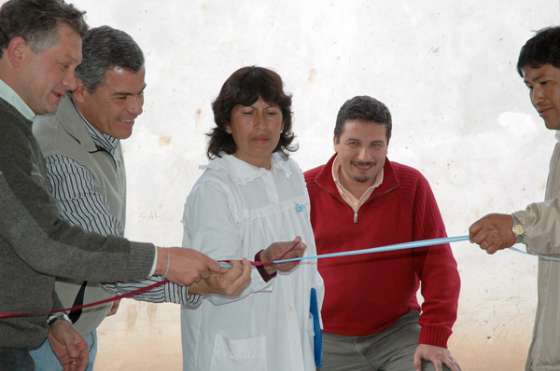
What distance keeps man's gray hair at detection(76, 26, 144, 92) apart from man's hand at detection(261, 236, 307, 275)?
0.71 meters

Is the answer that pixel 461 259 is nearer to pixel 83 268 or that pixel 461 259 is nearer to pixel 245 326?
pixel 245 326

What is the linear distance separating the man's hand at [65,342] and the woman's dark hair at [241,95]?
34.2 inches

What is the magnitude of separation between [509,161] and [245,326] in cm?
313

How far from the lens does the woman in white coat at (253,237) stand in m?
2.37

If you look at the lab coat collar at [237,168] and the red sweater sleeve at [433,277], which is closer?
the lab coat collar at [237,168]

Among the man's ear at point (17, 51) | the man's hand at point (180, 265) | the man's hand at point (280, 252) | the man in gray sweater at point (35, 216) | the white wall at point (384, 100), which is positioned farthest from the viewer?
the white wall at point (384, 100)

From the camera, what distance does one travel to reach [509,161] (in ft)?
16.3

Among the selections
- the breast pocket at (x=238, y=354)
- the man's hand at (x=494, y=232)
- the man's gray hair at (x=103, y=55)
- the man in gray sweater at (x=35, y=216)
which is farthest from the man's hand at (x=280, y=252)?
the man's gray hair at (x=103, y=55)

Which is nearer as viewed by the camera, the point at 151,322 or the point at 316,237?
the point at 316,237

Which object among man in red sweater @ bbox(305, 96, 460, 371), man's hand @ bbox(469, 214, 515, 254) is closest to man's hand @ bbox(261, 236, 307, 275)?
man's hand @ bbox(469, 214, 515, 254)

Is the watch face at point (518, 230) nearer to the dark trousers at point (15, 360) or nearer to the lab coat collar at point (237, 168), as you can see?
the lab coat collar at point (237, 168)

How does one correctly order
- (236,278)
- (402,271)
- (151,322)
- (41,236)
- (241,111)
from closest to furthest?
1. (41,236)
2. (236,278)
3. (241,111)
4. (402,271)
5. (151,322)

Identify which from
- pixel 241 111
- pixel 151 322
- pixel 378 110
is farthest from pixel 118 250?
pixel 151 322

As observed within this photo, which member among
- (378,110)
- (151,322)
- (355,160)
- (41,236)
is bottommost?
Answer: (151,322)
